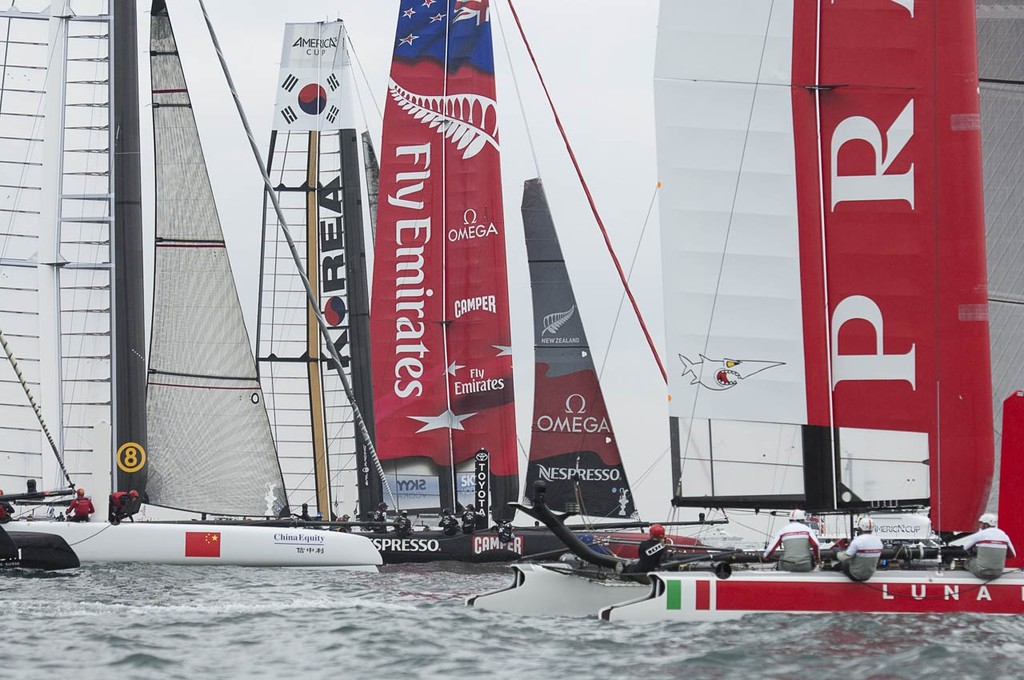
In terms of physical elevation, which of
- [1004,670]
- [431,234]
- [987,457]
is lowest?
[1004,670]

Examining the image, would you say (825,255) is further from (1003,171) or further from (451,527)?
(451,527)

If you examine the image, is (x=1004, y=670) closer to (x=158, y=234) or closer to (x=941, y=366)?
(x=941, y=366)

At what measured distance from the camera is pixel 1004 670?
39.2ft

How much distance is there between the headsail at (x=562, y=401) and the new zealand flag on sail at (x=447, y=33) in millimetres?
2756

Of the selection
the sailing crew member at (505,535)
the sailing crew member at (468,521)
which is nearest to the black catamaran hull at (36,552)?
the sailing crew member at (468,521)

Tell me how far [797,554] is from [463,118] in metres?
16.8

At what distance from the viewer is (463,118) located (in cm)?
2977

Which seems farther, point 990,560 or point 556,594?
point 556,594

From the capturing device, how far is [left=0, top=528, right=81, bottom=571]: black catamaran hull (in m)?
20.7

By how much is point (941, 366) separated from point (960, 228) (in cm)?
138

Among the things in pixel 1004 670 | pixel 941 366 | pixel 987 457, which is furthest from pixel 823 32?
pixel 1004 670

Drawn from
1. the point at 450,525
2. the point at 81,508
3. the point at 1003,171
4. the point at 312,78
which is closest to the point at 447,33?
the point at 312,78

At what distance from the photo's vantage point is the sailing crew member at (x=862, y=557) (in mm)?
14070

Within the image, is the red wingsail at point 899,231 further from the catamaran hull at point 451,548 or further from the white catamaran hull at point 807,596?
the catamaran hull at point 451,548
